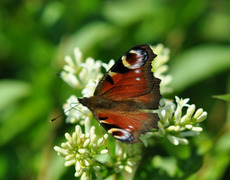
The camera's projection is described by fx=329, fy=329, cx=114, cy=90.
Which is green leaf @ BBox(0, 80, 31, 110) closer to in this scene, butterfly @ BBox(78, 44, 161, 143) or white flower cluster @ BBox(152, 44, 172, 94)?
butterfly @ BBox(78, 44, 161, 143)

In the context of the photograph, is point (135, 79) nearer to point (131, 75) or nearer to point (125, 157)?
point (131, 75)

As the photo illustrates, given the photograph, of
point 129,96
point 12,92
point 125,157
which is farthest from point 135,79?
point 12,92

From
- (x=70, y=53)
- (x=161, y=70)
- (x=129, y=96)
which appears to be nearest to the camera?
(x=129, y=96)

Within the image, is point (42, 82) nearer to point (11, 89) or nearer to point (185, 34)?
point (11, 89)

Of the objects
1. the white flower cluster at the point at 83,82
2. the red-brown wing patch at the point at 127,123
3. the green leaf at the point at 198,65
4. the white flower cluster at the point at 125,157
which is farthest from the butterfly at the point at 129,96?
the green leaf at the point at 198,65

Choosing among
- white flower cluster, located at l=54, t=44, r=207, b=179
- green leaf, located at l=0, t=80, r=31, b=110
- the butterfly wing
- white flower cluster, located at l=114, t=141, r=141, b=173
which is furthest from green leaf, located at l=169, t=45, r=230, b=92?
green leaf, located at l=0, t=80, r=31, b=110

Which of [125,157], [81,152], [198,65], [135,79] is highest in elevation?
[135,79]
